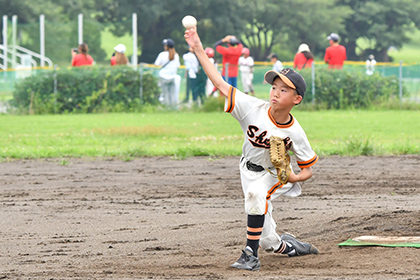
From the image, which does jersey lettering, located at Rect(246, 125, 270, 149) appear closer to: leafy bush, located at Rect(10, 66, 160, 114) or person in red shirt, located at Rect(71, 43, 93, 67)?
leafy bush, located at Rect(10, 66, 160, 114)

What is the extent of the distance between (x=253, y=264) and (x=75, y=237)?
1871 mm

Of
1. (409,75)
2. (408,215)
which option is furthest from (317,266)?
(409,75)

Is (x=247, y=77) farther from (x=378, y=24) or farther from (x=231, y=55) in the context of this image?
(x=378, y=24)

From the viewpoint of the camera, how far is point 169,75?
18062 mm

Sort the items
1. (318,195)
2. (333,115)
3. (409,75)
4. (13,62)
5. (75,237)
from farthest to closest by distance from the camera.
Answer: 1. (13,62)
2. (409,75)
3. (333,115)
4. (318,195)
5. (75,237)

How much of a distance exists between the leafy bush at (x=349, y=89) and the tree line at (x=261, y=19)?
29.8m

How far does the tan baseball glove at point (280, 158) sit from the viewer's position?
14.3 ft

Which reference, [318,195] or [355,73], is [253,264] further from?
[355,73]

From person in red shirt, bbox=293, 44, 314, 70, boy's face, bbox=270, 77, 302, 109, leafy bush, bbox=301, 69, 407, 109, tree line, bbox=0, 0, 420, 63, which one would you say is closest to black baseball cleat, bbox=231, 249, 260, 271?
boy's face, bbox=270, 77, 302, 109

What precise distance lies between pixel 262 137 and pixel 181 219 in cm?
214

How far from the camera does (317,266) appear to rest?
4.59m

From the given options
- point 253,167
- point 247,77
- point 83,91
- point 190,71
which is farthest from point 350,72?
point 253,167

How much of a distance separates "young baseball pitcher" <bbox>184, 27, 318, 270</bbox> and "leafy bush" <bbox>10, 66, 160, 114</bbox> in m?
13.6

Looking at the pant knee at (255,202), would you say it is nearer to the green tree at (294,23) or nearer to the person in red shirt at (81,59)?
the person in red shirt at (81,59)
